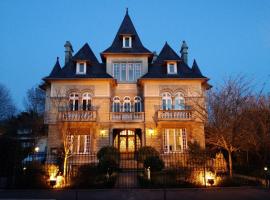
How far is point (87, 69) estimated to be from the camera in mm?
24891

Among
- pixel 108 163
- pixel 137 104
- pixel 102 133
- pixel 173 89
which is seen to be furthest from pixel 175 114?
pixel 108 163

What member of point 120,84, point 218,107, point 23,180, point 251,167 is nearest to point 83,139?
point 120,84

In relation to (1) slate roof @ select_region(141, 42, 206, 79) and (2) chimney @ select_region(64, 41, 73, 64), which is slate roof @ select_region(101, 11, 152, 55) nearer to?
(1) slate roof @ select_region(141, 42, 206, 79)

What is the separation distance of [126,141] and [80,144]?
479 cm

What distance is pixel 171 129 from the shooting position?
75.7ft

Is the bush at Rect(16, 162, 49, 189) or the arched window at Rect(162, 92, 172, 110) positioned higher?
the arched window at Rect(162, 92, 172, 110)

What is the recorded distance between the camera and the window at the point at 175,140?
2256cm

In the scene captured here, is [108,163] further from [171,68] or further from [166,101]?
[171,68]

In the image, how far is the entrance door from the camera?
24.6 metres

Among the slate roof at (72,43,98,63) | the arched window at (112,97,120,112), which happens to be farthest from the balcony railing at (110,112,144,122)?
the slate roof at (72,43,98,63)

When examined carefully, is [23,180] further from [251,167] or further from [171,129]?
[251,167]

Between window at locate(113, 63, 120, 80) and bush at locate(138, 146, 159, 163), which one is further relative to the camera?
window at locate(113, 63, 120, 80)

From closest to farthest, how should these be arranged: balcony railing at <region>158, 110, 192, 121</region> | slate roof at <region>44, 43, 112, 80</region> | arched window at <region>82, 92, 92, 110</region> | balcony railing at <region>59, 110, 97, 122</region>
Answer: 1. balcony railing at <region>59, 110, 97, 122</region>
2. balcony railing at <region>158, 110, 192, 121</region>
3. arched window at <region>82, 92, 92, 110</region>
4. slate roof at <region>44, 43, 112, 80</region>

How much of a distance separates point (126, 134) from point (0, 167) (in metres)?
11.8
